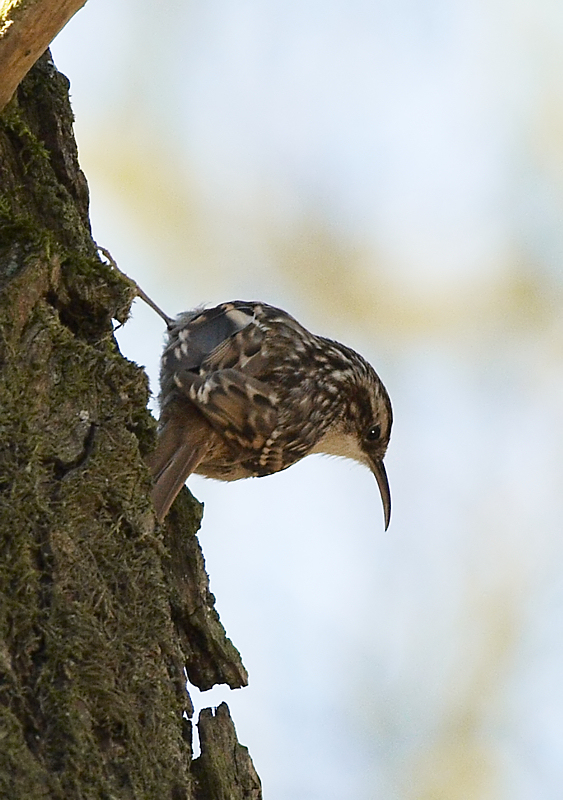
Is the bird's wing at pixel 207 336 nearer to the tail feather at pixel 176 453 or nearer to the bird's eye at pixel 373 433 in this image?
the tail feather at pixel 176 453

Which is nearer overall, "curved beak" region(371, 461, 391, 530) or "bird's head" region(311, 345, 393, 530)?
"bird's head" region(311, 345, 393, 530)

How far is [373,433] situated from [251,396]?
0.89 m

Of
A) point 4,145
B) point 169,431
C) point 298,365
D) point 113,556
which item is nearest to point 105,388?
point 113,556

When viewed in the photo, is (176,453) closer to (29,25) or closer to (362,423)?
(29,25)

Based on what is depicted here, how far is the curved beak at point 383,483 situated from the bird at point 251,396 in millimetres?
176

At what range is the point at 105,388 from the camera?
1908mm

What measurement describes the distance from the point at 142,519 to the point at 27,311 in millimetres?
390

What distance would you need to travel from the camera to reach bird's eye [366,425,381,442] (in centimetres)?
381

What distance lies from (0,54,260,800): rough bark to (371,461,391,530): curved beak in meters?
1.75

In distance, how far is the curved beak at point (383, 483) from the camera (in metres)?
3.95

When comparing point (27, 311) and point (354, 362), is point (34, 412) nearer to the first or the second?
point (27, 311)

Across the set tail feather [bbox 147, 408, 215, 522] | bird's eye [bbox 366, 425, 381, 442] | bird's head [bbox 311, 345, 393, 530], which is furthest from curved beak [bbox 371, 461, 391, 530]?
tail feather [bbox 147, 408, 215, 522]

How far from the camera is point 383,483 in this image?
397 cm

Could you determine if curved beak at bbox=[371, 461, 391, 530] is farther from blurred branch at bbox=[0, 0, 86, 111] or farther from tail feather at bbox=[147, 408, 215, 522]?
blurred branch at bbox=[0, 0, 86, 111]
